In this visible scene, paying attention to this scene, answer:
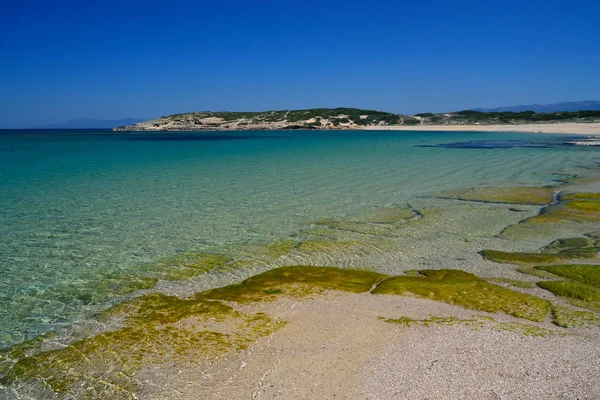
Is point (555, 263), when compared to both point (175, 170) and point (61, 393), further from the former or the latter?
point (175, 170)

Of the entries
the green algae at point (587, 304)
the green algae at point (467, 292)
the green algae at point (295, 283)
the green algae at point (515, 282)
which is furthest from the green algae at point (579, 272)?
the green algae at point (295, 283)

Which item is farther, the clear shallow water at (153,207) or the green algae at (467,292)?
the clear shallow water at (153,207)

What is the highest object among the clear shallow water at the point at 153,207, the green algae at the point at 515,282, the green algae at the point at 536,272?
the clear shallow water at the point at 153,207

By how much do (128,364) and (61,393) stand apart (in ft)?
3.80

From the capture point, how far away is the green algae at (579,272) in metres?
12.3

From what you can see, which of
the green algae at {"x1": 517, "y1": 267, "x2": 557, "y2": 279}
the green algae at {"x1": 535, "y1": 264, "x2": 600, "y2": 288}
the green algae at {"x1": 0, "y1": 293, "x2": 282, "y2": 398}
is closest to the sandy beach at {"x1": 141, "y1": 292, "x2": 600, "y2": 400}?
the green algae at {"x1": 0, "y1": 293, "x2": 282, "y2": 398}

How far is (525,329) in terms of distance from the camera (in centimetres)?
948

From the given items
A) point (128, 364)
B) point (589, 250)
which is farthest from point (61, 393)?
point (589, 250)

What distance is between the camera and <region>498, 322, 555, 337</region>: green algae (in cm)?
927

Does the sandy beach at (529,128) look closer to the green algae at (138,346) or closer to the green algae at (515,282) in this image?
the green algae at (515,282)

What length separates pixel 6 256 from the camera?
1484 centimetres

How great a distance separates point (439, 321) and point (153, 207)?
683 inches

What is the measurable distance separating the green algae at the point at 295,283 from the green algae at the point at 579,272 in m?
5.07

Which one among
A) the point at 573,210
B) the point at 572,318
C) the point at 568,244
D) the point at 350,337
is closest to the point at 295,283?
the point at 350,337
